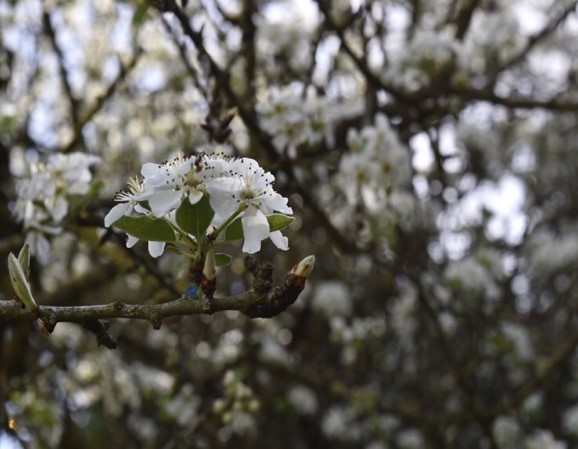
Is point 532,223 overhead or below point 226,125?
overhead

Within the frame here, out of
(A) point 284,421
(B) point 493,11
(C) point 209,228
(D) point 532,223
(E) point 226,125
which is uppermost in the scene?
(B) point 493,11

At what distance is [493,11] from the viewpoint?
5000mm

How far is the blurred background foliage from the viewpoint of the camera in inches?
110

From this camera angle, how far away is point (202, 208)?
118 centimetres

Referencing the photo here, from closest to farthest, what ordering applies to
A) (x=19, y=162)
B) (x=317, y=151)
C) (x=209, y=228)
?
(x=209, y=228), (x=317, y=151), (x=19, y=162)

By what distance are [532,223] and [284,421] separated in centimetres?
234

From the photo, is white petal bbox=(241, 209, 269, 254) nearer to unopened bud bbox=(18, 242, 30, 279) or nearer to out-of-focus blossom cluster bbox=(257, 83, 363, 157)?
unopened bud bbox=(18, 242, 30, 279)

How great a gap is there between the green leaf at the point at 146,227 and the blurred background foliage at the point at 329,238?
0.84 meters

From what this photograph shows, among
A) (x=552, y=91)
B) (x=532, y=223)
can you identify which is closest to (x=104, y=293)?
(x=532, y=223)

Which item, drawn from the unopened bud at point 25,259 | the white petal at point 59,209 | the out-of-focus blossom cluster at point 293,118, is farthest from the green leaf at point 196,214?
the out-of-focus blossom cluster at point 293,118

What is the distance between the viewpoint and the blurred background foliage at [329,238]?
2787 mm

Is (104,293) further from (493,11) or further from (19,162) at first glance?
(493,11)

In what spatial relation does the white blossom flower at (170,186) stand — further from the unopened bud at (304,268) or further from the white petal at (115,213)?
the unopened bud at (304,268)

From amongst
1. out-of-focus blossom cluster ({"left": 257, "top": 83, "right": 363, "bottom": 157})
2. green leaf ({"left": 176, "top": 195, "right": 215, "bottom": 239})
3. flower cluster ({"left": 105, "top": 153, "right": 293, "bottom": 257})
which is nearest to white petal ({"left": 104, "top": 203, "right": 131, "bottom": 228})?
flower cluster ({"left": 105, "top": 153, "right": 293, "bottom": 257})
